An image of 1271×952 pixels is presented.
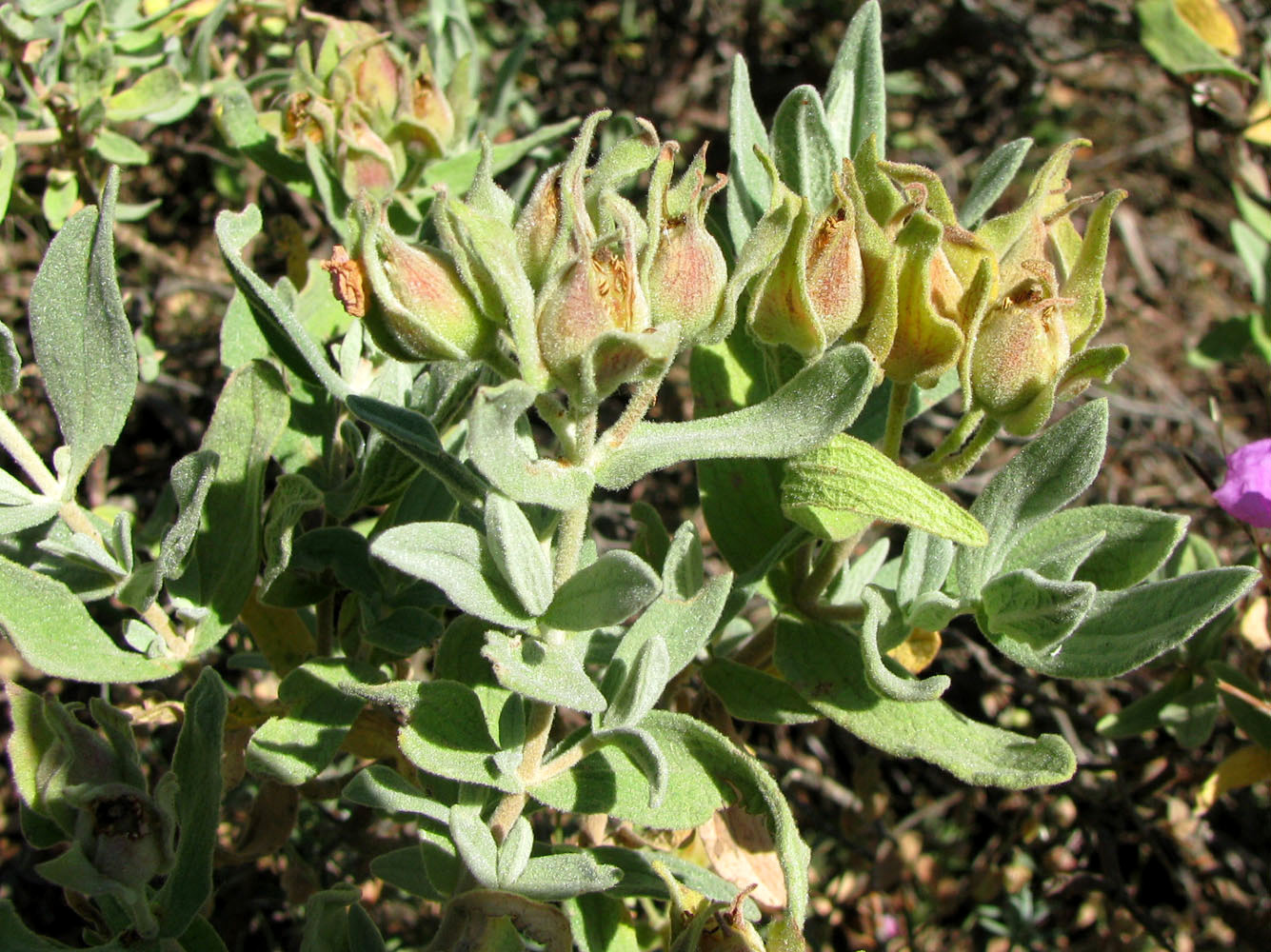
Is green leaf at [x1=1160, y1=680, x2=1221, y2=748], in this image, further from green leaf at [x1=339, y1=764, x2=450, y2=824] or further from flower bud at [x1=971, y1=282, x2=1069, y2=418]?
green leaf at [x1=339, y1=764, x2=450, y2=824]

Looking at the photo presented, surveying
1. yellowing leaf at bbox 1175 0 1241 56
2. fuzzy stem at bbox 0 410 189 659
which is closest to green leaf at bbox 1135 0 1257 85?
yellowing leaf at bbox 1175 0 1241 56

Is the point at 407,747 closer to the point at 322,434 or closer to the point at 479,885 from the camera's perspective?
the point at 479,885

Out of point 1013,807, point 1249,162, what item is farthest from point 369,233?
point 1249,162

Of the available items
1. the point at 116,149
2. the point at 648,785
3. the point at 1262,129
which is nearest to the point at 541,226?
the point at 648,785

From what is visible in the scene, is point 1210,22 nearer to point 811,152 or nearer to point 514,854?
point 811,152

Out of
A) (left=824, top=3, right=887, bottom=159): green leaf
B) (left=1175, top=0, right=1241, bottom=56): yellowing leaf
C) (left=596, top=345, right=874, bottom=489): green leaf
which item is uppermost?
(left=824, top=3, right=887, bottom=159): green leaf

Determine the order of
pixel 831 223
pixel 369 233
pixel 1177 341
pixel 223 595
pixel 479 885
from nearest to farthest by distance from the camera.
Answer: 1. pixel 369 233
2. pixel 831 223
3. pixel 479 885
4. pixel 223 595
5. pixel 1177 341

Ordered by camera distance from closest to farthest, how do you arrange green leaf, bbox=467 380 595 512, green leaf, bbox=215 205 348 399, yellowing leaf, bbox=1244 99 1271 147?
green leaf, bbox=467 380 595 512 → green leaf, bbox=215 205 348 399 → yellowing leaf, bbox=1244 99 1271 147
